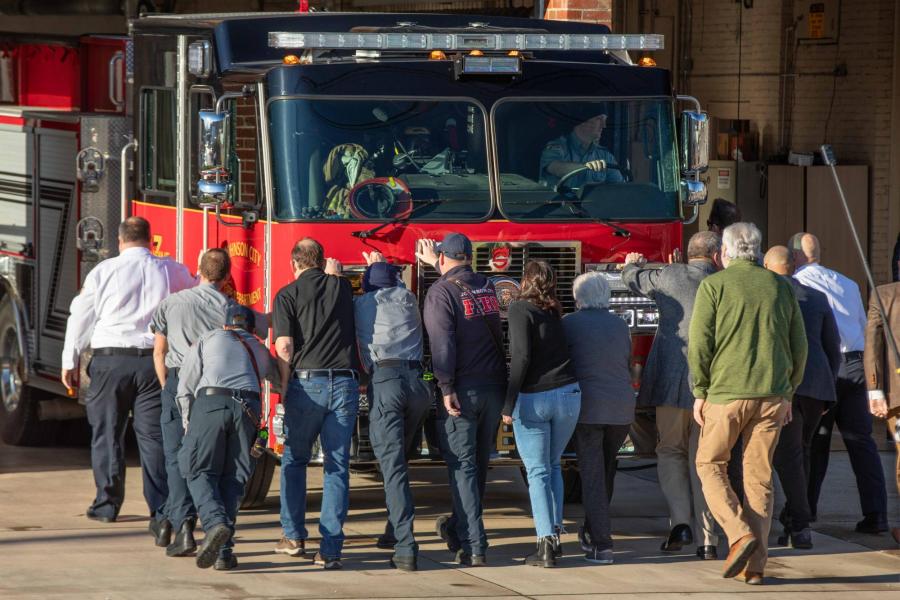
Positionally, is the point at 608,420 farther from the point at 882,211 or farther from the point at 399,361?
the point at 882,211

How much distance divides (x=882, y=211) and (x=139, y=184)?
7701 mm

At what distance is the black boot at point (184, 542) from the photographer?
8625 millimetres

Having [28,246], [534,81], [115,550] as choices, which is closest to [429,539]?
[115,550]

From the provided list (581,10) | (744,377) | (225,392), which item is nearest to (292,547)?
(225,392)

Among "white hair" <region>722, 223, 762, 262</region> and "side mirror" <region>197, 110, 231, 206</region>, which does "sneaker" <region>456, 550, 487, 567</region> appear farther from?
"side mirror" <region>197, 110, 231, 206</region>

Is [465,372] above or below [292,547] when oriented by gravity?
above

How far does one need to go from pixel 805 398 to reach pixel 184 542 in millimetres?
3574

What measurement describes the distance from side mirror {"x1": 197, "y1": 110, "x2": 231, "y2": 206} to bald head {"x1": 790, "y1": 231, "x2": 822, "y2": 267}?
347 centimetres

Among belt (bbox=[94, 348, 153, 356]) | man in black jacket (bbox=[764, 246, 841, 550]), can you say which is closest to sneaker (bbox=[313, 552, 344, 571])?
belt (bbox=[94, 348, 153, 356])

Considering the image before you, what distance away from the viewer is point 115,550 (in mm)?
8820

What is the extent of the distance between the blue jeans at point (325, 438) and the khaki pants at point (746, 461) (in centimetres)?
186

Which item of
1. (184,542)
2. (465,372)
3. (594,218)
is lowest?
(184,542)

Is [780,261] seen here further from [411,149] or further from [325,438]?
[325,438]

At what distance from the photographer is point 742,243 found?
8.44 metres
